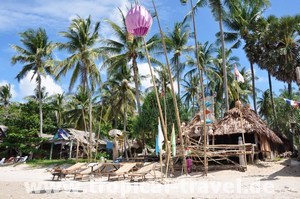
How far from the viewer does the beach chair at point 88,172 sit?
1487 cm

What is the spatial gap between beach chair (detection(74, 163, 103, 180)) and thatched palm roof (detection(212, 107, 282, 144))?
6597 mm

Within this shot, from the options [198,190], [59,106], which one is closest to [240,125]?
[198,190]

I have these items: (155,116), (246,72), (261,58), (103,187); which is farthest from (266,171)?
(246,72)

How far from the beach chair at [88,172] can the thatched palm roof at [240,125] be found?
21.6ft

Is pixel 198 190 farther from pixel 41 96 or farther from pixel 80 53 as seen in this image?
pixel 41 96

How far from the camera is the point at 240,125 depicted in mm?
17297

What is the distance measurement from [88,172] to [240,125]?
8388 mm

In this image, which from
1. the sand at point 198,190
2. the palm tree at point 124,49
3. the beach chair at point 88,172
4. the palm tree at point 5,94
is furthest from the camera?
the palm tree at point 5,94

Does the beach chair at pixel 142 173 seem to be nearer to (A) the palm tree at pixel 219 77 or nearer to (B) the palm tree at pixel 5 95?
(A) the palm tree at pixel 219 77

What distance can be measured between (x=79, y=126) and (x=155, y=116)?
49.1 feet

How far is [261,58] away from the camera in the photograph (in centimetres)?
2427

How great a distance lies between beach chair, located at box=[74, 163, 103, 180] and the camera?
48.8 ft

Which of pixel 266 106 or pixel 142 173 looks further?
pixel 266 106

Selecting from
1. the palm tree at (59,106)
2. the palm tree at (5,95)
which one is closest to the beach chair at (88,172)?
the palm tree at (59,106)
